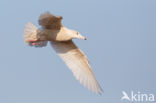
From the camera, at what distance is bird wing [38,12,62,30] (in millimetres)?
2474

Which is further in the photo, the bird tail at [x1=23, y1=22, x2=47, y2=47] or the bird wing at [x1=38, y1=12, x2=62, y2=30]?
the bird tail at [x1=23, y1=22, x2=47, y2=47]

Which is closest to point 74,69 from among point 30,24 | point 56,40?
point 56,40

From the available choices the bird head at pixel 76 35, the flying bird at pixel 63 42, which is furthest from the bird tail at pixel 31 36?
the bird head at pixel 76 35

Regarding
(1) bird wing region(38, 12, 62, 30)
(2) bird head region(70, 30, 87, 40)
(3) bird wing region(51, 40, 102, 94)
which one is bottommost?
(3) bird wing region(51, 40, 102, 94)

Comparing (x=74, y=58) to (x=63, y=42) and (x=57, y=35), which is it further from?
(x=57, y=35)

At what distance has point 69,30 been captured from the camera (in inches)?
102

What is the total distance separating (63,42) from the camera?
9.05ft

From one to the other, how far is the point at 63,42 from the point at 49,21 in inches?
10.4

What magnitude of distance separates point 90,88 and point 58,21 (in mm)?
491

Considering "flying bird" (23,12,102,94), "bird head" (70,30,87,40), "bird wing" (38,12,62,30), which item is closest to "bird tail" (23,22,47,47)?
"flying bird" (23,12,102,94)

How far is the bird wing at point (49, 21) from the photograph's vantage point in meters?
2.47

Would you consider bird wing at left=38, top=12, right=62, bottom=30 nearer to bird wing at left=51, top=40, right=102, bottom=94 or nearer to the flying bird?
the flying bird

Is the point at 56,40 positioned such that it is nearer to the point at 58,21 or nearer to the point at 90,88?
the point at 58,21

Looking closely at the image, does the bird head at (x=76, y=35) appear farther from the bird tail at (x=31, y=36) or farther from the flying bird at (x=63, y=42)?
the bird tail at (x=31, y=36)
